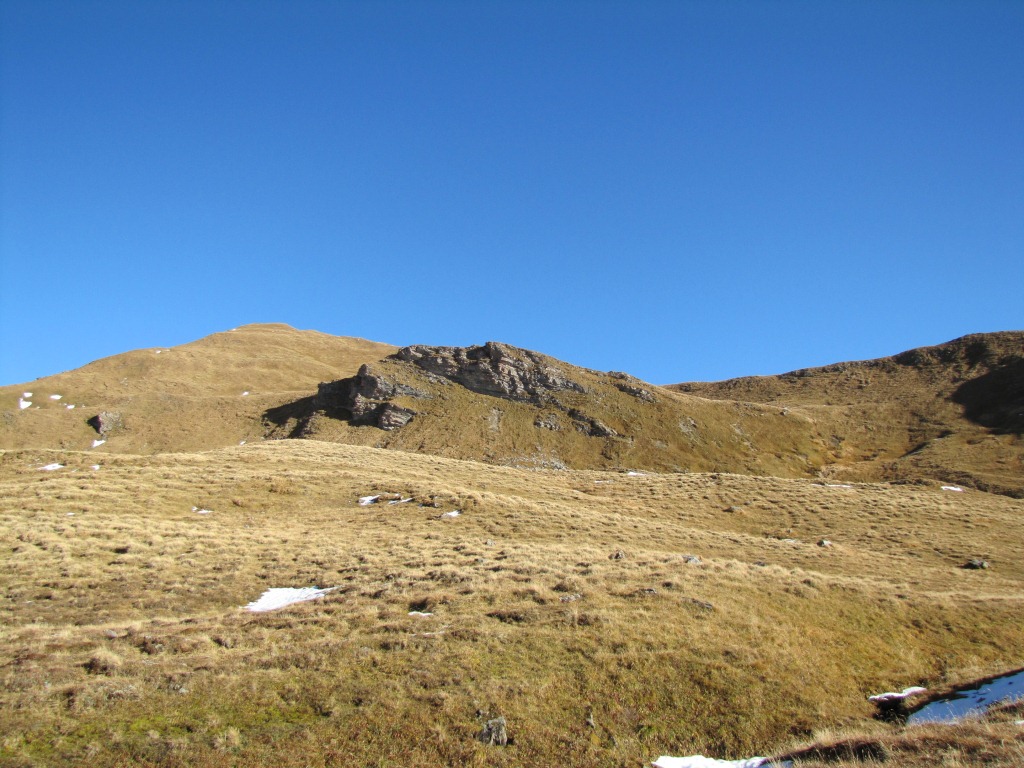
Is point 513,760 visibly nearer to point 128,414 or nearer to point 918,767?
point 918,767

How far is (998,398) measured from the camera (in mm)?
98000

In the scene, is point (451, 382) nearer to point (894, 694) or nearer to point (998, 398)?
point (894, 694)

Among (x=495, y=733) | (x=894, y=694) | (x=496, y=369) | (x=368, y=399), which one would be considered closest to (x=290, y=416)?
(x=368, y=399)

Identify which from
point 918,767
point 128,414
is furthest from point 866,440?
point 128,414

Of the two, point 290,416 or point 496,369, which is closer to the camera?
point 290,416

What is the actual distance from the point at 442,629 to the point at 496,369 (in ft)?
268

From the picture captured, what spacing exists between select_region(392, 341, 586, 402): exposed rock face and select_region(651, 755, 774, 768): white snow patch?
82.9m

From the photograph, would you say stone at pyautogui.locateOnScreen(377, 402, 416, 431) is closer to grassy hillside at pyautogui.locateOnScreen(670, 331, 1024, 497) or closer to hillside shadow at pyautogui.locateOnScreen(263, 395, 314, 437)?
hillside shadow at pyautogui.locateOnScreen(263, 395, 314, 437)

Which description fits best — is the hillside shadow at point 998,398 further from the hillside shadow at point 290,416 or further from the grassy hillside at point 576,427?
the hillside shadow at point 290,416

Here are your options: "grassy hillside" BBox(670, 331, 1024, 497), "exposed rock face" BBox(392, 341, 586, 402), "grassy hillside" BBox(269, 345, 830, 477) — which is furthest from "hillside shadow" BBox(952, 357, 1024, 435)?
"exposed rock face" BBox(392, 341, 586, 402)

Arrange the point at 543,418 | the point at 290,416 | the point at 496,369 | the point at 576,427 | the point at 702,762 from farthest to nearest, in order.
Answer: the point at 496,369, the point at 290,416, the point at 543,418, the point at 576,427, the point at 702,762

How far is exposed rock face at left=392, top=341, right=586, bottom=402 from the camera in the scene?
95.0 metres

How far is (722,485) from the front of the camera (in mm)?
50500

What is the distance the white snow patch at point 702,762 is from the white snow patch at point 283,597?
40.8 ft
